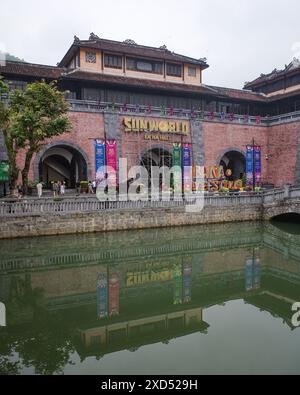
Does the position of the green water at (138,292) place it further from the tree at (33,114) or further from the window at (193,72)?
the window at (193,72)

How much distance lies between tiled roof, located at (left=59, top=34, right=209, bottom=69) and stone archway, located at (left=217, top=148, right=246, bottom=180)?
780 cm

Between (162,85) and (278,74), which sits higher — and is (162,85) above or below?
below

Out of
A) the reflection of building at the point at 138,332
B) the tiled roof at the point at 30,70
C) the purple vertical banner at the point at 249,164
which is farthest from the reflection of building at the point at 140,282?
the tiled roof at the point at 30,70

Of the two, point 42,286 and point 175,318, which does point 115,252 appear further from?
point 175,318

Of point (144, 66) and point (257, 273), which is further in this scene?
point (144, 66)

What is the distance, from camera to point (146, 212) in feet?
59.3

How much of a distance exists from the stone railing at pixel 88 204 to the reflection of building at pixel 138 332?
9.18 metres

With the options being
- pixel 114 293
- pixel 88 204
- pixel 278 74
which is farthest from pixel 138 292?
pixel 278 74

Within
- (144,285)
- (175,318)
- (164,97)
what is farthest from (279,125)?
(175,318)

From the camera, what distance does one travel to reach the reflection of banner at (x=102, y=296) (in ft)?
28.4

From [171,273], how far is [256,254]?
13.8ft

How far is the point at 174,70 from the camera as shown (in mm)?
→ 28328

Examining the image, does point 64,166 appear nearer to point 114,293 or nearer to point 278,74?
point 114,293

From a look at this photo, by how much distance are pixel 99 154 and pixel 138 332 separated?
17.0 metres
